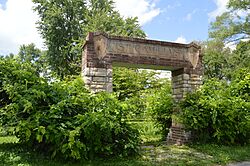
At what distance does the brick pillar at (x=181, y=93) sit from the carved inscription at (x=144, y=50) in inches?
26.4

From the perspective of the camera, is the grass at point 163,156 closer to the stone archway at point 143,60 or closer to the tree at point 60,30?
the stone archway at point 143,60

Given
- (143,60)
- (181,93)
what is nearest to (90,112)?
(143,60)

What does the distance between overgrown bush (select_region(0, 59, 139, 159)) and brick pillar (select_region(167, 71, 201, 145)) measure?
2162 mm

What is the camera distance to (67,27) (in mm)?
21328

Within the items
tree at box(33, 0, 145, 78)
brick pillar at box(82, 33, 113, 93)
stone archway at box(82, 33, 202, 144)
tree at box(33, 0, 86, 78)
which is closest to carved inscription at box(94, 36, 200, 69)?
stone archway at box(82, 33, 202, 144)

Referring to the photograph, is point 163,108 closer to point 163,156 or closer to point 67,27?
point 163,156

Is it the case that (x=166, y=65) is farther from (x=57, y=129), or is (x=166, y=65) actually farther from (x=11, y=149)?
(x=11, y=149)

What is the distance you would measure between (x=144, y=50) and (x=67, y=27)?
1550 cm

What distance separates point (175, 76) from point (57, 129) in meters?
4.47

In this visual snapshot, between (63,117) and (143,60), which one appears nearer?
(63,117)

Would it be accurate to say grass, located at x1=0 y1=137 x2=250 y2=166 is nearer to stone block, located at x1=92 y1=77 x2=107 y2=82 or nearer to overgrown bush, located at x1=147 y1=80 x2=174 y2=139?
overgrown bush, located at x1=147 y1=80 x2=174 y2=139

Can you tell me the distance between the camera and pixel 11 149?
580 centimetres

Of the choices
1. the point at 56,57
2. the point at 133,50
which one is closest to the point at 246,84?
the point at 133,50

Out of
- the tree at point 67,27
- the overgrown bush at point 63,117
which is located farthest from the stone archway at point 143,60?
the tree at point 67,27
